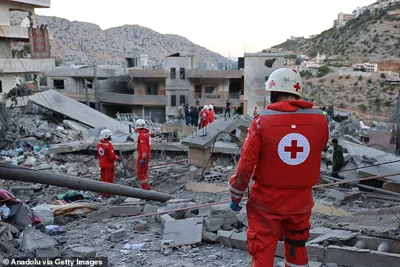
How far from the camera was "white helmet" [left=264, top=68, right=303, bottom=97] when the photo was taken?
339 centimetres

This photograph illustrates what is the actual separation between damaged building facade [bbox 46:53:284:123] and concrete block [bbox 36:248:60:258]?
1314 inches

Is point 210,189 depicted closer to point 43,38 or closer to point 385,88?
point 43,38

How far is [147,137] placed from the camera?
9.53m

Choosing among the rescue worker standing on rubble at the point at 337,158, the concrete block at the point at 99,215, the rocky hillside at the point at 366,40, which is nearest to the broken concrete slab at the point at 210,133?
the rescue worker standing on rubble at the point at 337,158

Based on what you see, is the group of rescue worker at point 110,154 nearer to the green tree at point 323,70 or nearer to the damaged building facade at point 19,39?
the damaged building facade at point 19,39

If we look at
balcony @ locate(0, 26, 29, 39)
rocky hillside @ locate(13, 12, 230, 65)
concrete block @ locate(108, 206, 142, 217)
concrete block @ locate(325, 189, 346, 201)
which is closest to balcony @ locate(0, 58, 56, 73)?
balcony @ locate(0, 26, 29, 39)

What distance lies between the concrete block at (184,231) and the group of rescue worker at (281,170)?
1651mm

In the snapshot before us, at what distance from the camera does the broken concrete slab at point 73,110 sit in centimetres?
1858

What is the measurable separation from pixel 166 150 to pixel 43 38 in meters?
17.9

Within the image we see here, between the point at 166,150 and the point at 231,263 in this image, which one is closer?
the point at 231,263

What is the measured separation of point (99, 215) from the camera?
6.52m

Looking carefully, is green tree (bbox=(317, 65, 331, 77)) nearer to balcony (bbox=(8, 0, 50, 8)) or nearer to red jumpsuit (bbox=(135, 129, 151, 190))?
balcony (bbox=(8, 0, 50, 8))

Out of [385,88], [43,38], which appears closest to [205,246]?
[43,38]

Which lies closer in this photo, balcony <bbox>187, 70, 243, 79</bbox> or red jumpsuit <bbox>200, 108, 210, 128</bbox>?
red jumpsuit <bbox>200, 108, 210, 128</bbox>
